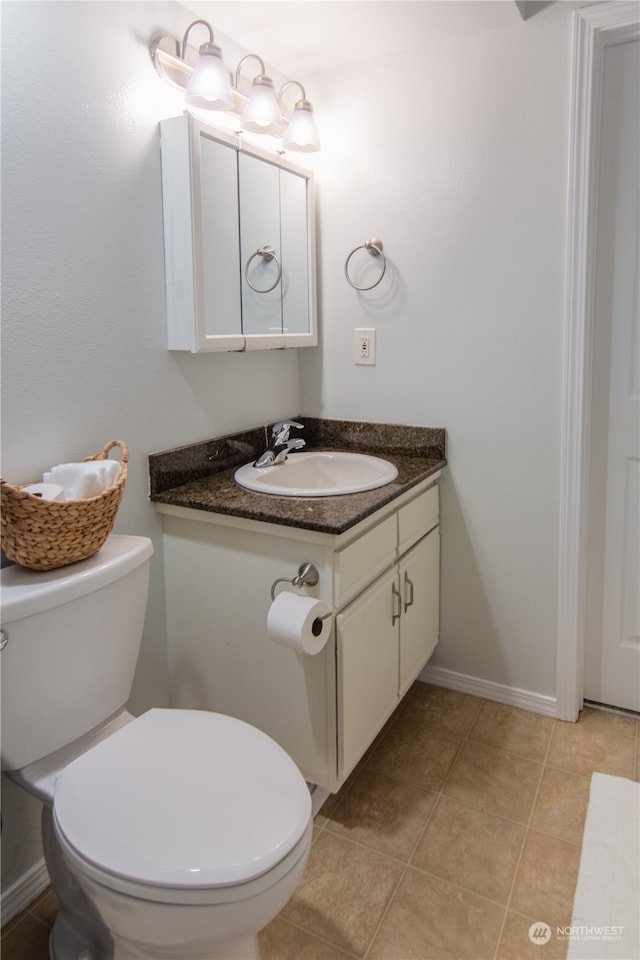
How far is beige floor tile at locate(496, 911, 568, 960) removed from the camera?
1281 mm

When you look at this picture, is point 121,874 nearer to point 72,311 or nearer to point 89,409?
point 89,409

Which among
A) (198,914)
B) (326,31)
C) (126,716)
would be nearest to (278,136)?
(326,31)

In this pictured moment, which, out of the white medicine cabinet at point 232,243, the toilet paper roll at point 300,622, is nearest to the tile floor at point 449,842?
the toilet paper roll at point 300,622

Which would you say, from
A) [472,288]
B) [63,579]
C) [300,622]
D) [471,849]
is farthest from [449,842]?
[472,288]

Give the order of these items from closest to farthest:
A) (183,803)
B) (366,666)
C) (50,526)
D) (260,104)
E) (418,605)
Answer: (183,803), (50,526), (366,666), (260,104), (418,605)

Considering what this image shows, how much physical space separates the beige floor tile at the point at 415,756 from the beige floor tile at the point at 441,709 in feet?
0.14

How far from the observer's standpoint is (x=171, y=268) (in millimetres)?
1638

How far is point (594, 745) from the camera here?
75.0 inches

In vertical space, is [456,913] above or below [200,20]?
below

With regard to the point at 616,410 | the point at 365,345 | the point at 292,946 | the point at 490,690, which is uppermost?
the point at 365,345

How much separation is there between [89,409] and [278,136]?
3.31ft

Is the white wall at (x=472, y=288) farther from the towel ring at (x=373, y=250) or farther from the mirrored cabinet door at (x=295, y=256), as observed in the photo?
the mirrored cabinet door at (x=295, y=256)

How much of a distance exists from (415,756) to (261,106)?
74.0 inches

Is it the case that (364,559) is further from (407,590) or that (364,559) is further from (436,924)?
(436,924)
